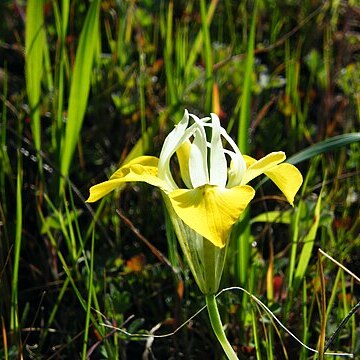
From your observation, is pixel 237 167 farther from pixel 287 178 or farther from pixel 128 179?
pixel 128 179

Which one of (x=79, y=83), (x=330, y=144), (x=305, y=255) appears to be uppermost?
(x=79, y=83)

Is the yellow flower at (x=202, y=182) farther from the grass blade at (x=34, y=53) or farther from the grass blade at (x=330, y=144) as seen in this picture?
the grass blade at (x=34, y=53)

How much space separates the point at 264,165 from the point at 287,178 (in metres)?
0.04

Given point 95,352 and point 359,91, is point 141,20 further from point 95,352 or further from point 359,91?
point 95,352

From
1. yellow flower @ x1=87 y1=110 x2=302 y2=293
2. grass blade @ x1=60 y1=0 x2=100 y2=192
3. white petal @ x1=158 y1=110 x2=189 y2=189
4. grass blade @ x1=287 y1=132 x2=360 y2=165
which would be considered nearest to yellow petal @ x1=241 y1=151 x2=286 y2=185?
yellow flower @ x1=87 y1=110 x2=302 y2=293

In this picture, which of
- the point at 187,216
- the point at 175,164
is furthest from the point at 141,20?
the point at 187,216

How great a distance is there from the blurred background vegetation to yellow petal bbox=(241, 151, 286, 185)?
0.17 meters

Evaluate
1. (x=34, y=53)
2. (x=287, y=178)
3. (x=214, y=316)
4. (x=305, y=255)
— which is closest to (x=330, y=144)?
(x=305, y=255)

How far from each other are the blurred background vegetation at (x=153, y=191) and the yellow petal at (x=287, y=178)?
0.40ft

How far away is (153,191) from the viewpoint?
194 centimetres

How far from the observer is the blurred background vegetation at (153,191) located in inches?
58.6

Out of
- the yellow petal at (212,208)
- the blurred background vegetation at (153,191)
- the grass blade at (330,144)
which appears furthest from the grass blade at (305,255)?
the yellow petal at (212,208)

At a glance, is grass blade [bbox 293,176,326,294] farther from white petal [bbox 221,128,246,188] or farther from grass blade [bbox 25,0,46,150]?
grass blade [bbox 25,0,46,150]

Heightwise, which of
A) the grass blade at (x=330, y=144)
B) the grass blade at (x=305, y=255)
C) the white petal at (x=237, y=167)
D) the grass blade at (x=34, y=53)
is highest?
the grass blade at (x=34, y=53)
